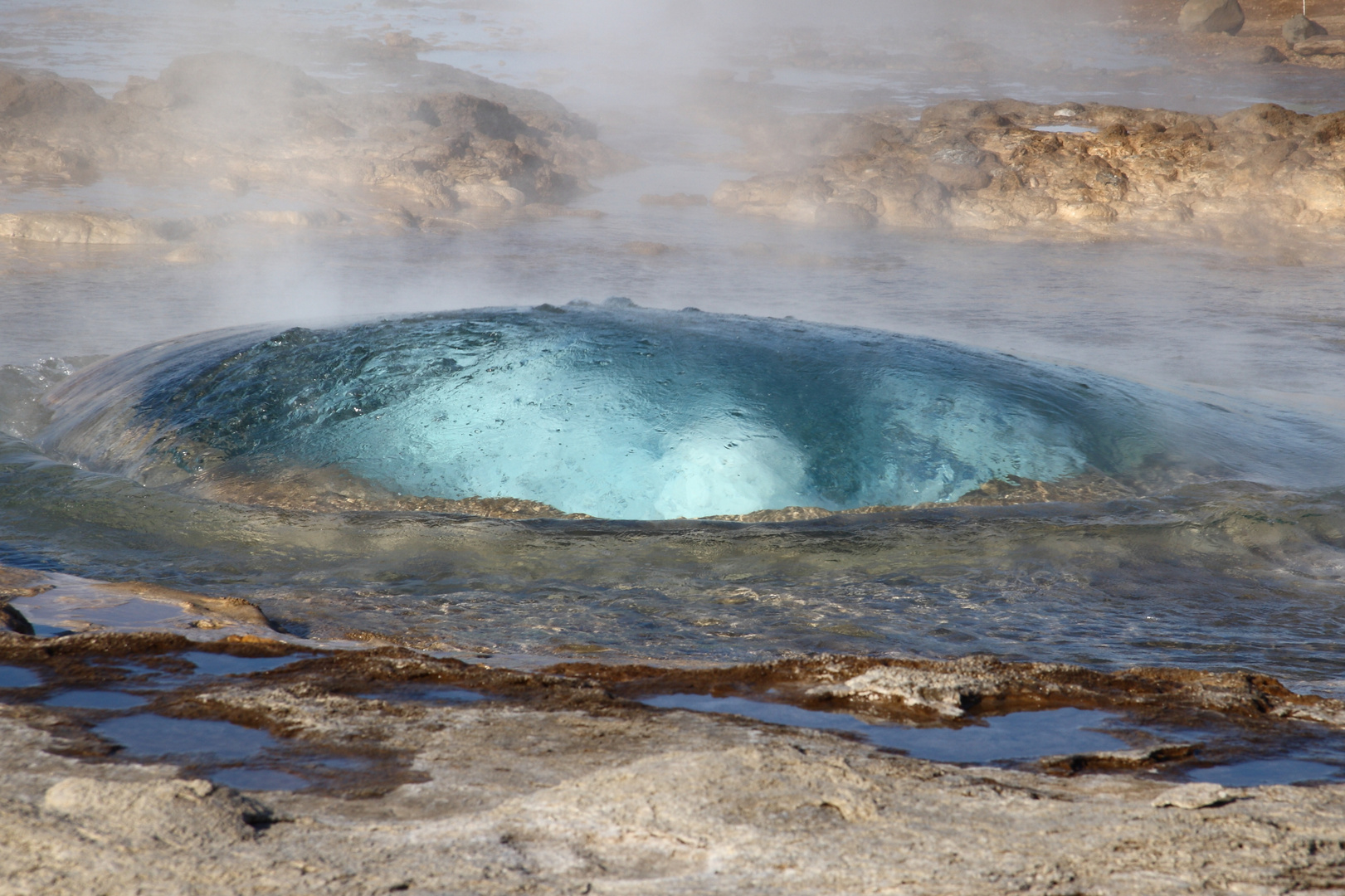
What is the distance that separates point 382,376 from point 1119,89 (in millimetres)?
23800

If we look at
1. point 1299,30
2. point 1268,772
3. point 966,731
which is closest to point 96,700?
point 966,731

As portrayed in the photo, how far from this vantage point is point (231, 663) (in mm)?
2014

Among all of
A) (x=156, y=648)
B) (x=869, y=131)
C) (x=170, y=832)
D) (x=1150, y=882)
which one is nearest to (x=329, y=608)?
(x=156, y=648)

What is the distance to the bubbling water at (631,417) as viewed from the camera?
362 cm

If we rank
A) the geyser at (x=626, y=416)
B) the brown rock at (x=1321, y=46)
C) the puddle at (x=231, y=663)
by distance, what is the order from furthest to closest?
the brown rock at (x=1321, y=46) → the geyser at (x=626, y=416) → the puddle at (x=231, y=663)

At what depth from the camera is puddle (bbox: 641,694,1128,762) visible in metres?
1.71

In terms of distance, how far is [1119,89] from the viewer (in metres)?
23.4

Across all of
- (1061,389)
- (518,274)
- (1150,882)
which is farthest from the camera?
(518,274)

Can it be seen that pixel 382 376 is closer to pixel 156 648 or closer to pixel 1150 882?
pixel 156 648

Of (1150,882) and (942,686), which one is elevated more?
(1150,882)

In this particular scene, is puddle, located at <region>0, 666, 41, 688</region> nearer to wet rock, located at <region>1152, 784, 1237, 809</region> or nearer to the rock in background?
wet rock, located at <region>1152, 784, 1237, 809</region>

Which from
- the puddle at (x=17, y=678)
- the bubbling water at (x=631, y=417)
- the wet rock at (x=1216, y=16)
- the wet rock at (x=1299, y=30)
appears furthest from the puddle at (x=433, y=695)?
the wet rock at (x=1216, y=16)

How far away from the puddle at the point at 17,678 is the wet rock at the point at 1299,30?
29.7 meters

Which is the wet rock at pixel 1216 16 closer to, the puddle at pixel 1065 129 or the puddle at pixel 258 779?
the puddle at pixel 1065 129
